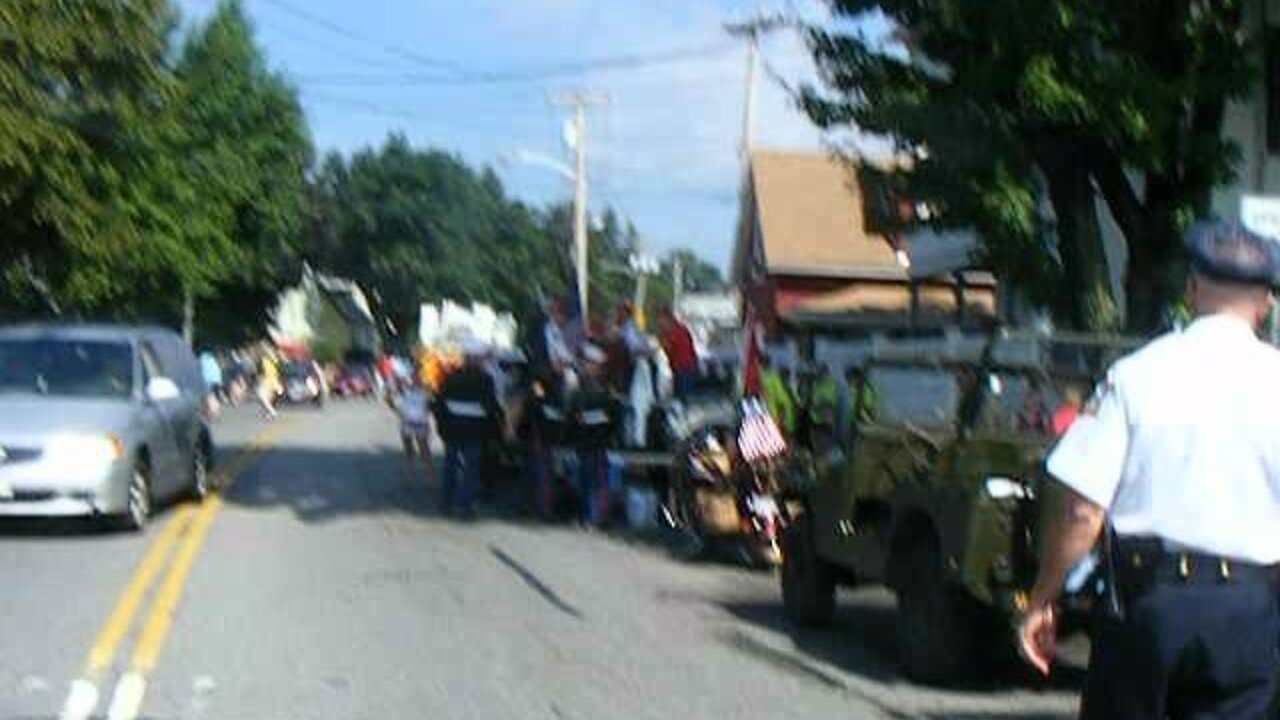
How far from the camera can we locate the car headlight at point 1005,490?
939 centimetres

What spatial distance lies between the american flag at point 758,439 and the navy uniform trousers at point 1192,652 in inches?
441

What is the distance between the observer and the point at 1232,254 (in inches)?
171

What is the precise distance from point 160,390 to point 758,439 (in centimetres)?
535

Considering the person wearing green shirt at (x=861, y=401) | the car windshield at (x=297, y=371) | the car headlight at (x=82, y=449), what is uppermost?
the person wearing green shirt at (x=861, y=401)

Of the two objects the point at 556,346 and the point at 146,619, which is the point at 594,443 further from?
the point at 146,619

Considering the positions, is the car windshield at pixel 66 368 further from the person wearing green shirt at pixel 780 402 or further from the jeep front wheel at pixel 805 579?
the jeep front wheel at pixel 805 579

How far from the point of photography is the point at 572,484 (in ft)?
62.8

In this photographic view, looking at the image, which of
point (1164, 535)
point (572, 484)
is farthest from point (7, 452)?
point (1164, 535)

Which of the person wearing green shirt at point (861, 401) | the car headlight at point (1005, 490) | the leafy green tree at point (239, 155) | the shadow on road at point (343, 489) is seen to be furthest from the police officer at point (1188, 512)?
the leafy green tree at point (239, 155)

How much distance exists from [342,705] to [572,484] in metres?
9.92

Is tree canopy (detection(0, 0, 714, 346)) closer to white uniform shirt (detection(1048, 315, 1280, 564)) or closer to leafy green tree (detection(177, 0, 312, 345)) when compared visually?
leafy green tree (detection(177, 0, 312, 345))

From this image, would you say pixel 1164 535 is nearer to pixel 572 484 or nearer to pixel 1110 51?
pixel 1110 51

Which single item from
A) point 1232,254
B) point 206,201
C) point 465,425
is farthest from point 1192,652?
point 206,201

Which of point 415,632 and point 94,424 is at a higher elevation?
point 94,424
